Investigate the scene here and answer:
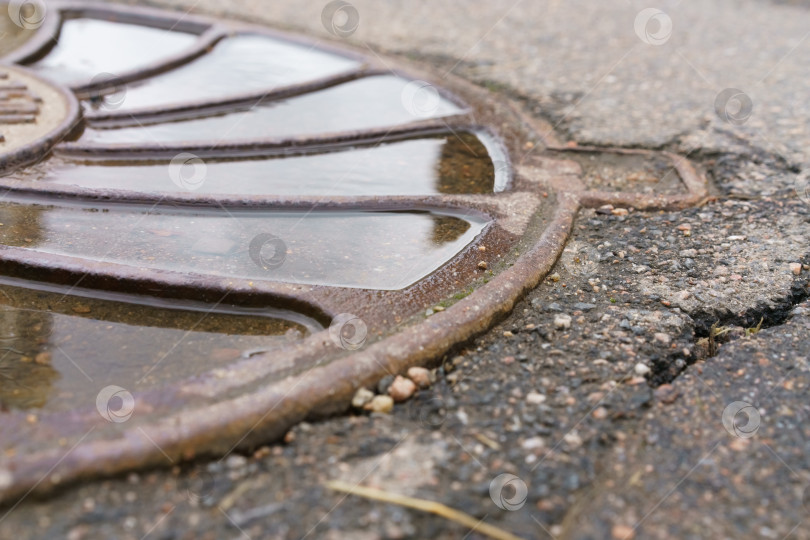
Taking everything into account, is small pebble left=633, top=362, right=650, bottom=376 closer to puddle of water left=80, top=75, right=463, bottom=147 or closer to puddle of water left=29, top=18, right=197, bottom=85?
puddle of water left=80, top=75, right=463, bottom=147

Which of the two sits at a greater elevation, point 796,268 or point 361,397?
point 361,397

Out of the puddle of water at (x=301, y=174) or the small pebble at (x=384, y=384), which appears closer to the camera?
the small pebble at (x=384, y=384)

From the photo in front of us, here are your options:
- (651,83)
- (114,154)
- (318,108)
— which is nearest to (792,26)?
(651,83)

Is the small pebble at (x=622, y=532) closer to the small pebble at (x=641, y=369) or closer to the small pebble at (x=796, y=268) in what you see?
the small pebble at (x=641, y=369)

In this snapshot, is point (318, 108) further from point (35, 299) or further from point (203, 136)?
point (35, 299)

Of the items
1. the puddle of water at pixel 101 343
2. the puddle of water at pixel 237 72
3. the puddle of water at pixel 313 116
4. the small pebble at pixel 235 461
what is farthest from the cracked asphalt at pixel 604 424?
the puddle of water at pixel 237 72

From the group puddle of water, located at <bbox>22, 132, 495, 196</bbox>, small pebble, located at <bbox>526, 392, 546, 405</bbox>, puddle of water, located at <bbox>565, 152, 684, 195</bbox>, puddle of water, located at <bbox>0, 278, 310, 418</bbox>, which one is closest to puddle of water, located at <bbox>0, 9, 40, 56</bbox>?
puddle of water, located at <bbox>22, 132, 495, 196</bbox>

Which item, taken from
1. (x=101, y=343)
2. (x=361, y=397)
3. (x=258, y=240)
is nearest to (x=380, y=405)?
(x=361, y=397)

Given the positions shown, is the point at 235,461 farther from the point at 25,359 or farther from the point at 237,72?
the point at 237,72
